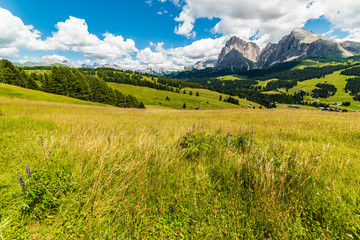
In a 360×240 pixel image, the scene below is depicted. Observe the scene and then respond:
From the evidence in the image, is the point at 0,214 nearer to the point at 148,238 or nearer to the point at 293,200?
the point at 148,238

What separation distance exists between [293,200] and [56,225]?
3488 millimetres

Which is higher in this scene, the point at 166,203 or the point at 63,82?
the point at 63,82

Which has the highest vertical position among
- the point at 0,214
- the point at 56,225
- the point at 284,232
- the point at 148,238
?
the point at 0,214

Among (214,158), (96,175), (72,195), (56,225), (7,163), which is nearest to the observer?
(56,225)

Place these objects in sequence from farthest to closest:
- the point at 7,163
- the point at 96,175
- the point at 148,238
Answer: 1. the point at 7,163
2. the point at 96,175
3. the point at 148,238

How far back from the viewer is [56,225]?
1.86 meters

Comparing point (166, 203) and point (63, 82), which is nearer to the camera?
point (166, 203)

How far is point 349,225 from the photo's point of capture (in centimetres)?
195

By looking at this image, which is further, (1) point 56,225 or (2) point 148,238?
(2) point 148,238

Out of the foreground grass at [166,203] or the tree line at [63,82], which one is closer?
the foreground grass at [166,203]

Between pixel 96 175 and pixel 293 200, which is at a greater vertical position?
pixel 96 175

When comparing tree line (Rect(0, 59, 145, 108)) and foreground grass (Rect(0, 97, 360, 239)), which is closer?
foreground grass (Rect(0, 97, 360, 239))

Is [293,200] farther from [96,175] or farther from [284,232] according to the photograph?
[96,175]

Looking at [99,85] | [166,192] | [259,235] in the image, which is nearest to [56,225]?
[166,192]
